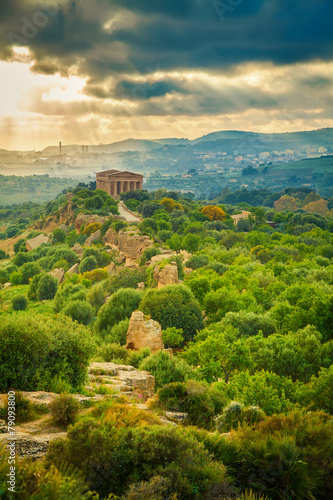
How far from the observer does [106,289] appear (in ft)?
135

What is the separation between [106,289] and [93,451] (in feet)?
111

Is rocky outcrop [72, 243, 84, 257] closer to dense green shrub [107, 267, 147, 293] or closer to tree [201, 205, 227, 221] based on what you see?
dense green shrub [107, 267, 147, 293]

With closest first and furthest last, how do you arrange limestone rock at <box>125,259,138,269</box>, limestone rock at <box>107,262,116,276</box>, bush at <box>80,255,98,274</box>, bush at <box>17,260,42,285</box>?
limestone rock at <box>125,259,138,269</box> < limestone rock at <box>107,262,116,276</box> < bush at <box>80,255,98,274</box> < bush at <box>17,260,42,285</box>

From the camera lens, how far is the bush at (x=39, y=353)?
11867mm

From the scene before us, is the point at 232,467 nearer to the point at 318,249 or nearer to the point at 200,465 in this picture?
the point at 200,465

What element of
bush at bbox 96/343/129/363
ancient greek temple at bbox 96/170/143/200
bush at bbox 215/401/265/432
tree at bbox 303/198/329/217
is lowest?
bush at bbox 96/343/129/363

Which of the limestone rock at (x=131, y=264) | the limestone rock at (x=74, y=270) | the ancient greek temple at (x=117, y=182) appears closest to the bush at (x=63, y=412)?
the limestone rock at (x=131, y=264)

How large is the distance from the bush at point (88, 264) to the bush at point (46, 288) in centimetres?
397

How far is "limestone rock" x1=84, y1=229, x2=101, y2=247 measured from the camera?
219ft

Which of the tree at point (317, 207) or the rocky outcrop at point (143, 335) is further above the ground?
the tree at point (317, 207)

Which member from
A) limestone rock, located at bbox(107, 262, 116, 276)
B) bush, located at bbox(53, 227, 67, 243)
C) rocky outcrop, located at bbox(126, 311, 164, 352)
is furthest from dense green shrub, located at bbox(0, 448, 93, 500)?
bush, located at bbox(53, 227, 67, 243)

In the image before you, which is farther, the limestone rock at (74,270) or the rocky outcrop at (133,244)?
the limestone rock at (74,270)

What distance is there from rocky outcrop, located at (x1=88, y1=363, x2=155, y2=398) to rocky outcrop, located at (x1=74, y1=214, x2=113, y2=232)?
181 ft

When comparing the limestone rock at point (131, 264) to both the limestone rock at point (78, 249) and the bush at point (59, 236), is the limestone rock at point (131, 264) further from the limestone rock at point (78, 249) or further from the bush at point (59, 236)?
the bush at point (59, 236)
